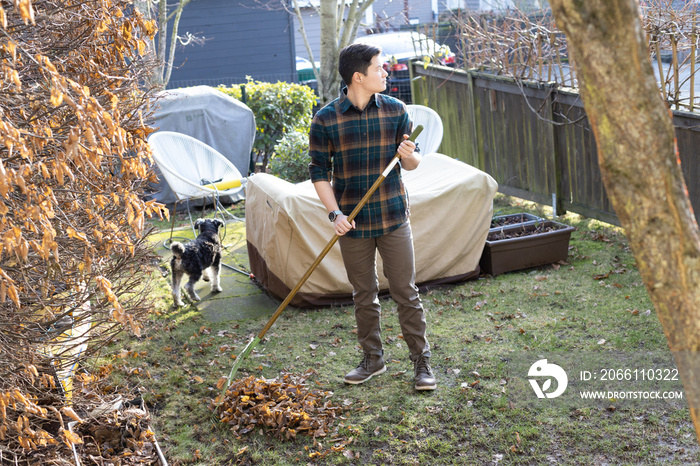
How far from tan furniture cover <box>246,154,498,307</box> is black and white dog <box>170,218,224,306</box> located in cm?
39

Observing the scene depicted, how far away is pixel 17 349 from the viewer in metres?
2.59

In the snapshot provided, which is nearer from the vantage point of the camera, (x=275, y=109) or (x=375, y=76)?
(x=375, y=76)

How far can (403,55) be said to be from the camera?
15.7 metres

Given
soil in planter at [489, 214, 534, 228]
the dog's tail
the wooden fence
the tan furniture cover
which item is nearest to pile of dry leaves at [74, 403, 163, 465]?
the tan furniture cover

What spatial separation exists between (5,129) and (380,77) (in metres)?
2.19

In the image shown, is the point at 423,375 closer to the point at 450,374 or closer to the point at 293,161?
the point at 450,374

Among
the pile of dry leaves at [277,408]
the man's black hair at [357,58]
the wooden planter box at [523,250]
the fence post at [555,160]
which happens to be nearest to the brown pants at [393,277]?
the pile of dry leaves at [277,408]

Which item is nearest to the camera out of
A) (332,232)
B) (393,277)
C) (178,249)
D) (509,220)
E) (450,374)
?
(393,277)

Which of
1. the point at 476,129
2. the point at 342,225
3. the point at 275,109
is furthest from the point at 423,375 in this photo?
the point at 275,109

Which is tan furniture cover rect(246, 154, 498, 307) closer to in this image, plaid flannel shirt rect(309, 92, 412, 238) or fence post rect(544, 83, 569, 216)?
plaid flannel shirt rect(309, 92, 412, 238)

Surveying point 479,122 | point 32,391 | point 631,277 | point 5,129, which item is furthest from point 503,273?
point 5,129

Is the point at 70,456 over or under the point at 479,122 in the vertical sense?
under

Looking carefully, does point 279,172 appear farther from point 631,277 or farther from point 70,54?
point 70,54

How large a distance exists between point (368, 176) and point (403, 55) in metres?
12.6
